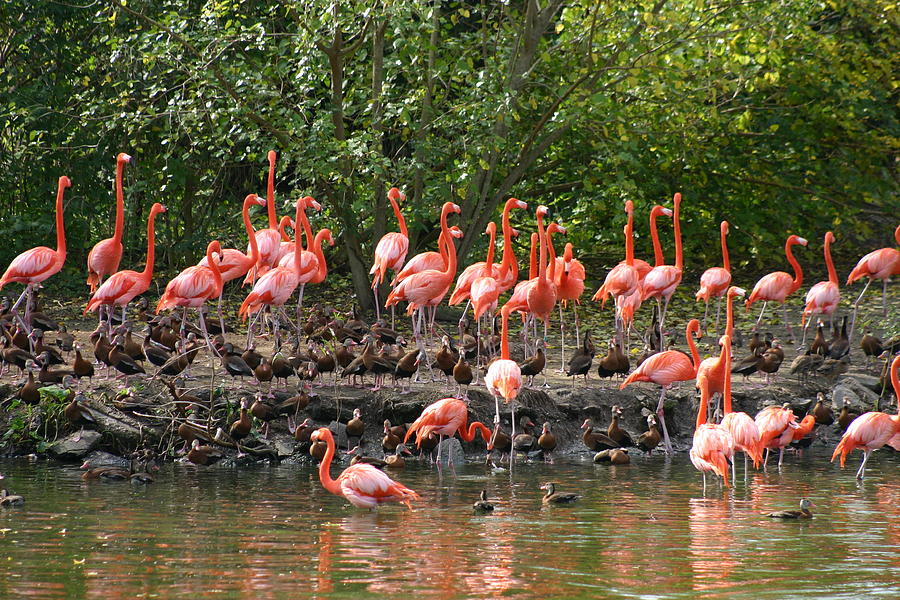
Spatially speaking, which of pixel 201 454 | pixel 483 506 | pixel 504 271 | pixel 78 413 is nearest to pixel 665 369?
pixel 504 271

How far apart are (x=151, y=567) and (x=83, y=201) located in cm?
1097

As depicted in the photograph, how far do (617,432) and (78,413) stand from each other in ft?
15.4

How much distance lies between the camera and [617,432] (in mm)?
10711

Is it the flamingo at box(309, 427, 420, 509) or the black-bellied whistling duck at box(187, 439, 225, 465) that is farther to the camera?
the black-bellied whistling duck at box(187, 439, 225, 465)

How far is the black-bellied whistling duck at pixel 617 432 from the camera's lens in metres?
10.7

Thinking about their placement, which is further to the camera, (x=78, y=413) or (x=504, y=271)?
(x=504, y=271)

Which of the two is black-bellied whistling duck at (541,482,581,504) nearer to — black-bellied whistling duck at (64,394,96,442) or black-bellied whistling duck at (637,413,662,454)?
black-bellied whistling duck at (637,413,662,454)

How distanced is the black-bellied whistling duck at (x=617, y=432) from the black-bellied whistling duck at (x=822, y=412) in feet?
6.06

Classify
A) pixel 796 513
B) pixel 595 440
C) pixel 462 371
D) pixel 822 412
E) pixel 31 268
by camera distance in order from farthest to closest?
pixel 31 268 < pixel 822 412 < pixel 462 371 < pixel 595 440 < pixel 796 513

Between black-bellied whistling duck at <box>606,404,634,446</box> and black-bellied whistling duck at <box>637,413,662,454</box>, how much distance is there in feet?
0.39

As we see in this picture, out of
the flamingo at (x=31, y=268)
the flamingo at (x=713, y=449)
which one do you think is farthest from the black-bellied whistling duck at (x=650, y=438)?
the flamingo at (x=31, y=268)

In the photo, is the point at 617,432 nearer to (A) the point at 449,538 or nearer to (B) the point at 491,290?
(B) the point at 491,290

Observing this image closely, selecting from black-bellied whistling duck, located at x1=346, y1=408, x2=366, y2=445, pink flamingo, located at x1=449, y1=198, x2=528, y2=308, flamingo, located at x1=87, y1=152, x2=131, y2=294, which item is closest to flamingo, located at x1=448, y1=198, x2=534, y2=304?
pink flamingo, located at x1=449, y1=198, x2=528, y2=308

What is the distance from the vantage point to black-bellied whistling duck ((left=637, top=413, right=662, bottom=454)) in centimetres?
1064
